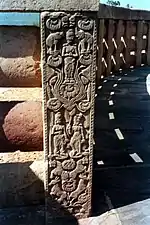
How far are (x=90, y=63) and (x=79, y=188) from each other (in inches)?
25.4

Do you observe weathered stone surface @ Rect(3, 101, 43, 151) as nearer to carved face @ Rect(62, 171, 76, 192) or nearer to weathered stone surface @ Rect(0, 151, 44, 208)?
weathered stone surface @ Rect(0, 151, 44, 208)

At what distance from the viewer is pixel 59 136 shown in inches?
74.1

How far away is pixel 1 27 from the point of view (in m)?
1.91

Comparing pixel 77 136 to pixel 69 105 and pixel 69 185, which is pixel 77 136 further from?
pixel 69 185

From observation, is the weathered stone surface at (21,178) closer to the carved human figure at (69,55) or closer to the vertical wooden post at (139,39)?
the carved human figure at (69,55)

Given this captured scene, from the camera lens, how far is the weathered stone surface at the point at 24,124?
1970 mm

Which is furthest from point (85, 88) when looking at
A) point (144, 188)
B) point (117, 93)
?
point (117, 93)

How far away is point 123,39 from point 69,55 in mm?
5355

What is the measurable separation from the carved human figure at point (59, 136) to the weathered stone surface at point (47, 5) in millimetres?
486

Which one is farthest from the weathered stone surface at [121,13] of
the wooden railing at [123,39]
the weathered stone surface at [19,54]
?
the weathered stone surface at [19,54]

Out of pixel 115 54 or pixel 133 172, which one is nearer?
pixel 133 172

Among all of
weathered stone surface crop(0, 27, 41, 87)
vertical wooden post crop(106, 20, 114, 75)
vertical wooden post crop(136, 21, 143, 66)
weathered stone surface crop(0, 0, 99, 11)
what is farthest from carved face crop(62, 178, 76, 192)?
vertical wooden post crop(136, 21, 143, 66)

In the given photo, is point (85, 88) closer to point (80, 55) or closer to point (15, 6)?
point (80, 55)

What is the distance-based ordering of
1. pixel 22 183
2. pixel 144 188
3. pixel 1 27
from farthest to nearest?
1. pixel 144 188
2. pixel 22 183
3. pixel 1 27
